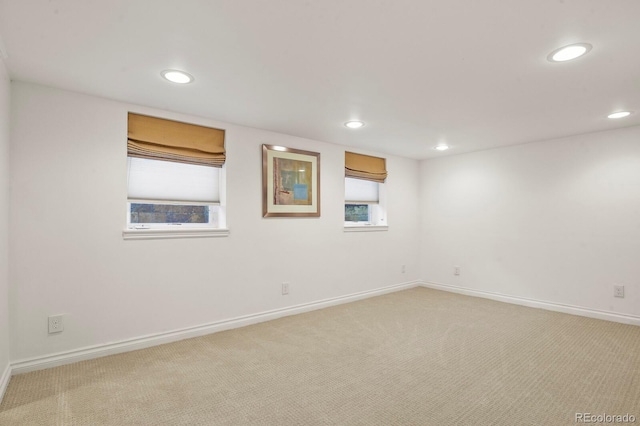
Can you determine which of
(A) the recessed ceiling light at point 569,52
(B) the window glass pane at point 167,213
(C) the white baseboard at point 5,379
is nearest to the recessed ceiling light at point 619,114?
(A) the recessed ceiling light at point 569,52

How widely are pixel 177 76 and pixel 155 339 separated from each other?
2.24 m

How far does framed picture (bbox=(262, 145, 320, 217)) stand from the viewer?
3818 mm

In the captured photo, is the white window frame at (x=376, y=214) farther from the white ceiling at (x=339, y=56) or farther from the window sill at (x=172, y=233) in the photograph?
the window sill at (x=172, y=233)

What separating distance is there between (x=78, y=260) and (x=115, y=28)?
6.00 ft

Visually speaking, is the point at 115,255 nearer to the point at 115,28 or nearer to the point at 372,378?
the point at 115,28

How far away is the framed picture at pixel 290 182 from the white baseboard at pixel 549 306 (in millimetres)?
2584

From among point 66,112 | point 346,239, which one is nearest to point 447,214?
point 346,239

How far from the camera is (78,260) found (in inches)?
106

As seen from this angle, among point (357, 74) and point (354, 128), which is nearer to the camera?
point (357, 74)

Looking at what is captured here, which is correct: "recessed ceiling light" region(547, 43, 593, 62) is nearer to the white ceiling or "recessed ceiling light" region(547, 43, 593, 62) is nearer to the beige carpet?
the white ceiling

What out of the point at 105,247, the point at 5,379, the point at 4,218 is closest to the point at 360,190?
the point at 105,247

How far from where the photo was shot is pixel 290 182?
4035 mm

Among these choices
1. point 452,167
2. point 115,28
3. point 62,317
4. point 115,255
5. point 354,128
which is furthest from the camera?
point 452,167

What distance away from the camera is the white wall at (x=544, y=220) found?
3740 mm
